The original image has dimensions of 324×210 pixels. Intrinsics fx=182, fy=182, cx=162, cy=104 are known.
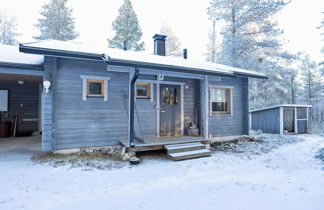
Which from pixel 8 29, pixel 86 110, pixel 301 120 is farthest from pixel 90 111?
pixel 8 29

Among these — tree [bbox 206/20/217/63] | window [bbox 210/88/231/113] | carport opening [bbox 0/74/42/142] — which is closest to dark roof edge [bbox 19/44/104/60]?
carport opening [bbox 0/74/42/142]

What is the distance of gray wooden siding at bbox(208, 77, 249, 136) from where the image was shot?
6641 mm

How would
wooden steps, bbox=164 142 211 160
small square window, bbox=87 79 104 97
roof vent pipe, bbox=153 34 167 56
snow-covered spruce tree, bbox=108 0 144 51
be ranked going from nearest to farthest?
wooden steps, bbox=164 142 211 160 → small square window, bbox=87 79 104 97 → roof vent pipe, bbox=153 34 167 56 → snow-covered spruce tree, bbox=108 0 144 51

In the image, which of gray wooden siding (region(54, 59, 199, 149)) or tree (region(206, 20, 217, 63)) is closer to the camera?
gray wooden siding (region(54, 59, 199, 149))

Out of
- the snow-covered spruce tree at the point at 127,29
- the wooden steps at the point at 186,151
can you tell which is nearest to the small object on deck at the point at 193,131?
the wooden steps at the point at 186,151

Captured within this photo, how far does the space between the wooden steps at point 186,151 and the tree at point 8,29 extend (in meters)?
21.3

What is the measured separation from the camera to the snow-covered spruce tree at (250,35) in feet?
38.1

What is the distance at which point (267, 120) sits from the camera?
993 centimetres

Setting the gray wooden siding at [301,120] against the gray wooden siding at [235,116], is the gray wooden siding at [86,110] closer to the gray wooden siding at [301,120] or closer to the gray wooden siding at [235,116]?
the gray wooden siding at [235,116]

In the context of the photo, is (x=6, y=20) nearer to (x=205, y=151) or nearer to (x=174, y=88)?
(x=174, y=88)

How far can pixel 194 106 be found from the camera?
21.2 ft

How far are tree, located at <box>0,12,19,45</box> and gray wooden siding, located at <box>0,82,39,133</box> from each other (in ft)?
49.2

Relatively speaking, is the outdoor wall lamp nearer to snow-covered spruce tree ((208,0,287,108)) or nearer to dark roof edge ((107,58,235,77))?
dark roof edge ((107,58,235,77))

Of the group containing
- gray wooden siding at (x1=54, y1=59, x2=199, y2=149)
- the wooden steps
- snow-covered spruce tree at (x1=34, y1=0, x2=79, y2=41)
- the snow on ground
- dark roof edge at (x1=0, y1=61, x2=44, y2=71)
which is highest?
snow-covered spruce tree at (x1=34, y1=0, x2=79, y2=41)
